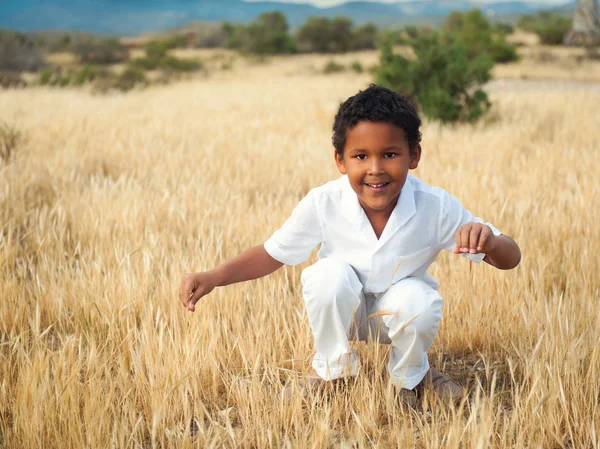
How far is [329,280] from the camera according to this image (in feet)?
6.13

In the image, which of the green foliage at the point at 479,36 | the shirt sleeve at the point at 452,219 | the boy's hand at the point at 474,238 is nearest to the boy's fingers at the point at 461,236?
the boy's hand at the point at 474,238

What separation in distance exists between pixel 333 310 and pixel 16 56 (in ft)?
66.0

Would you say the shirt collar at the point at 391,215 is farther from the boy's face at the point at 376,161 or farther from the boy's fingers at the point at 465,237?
the boy's fingers at the point at 465,237

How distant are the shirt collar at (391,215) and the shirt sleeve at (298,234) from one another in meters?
0.11

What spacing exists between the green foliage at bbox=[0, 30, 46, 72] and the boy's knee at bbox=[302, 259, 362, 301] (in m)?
19.5

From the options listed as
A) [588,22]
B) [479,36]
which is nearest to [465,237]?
[479,36]

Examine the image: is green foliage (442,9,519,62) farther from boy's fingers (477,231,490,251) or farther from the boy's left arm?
boy's fingers (477,231,490,251)

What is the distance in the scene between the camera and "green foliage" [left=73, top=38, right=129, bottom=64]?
28297 millimetres

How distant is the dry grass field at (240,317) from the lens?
176cm

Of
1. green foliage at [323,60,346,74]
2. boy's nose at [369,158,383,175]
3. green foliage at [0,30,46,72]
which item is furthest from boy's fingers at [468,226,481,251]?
green foliage at [0,30,46,72]

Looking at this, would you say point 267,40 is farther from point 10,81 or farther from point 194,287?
point 194,287

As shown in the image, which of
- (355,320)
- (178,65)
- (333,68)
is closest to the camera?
(355,320)

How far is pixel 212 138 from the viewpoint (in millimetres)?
6539

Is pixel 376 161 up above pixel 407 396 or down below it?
above
